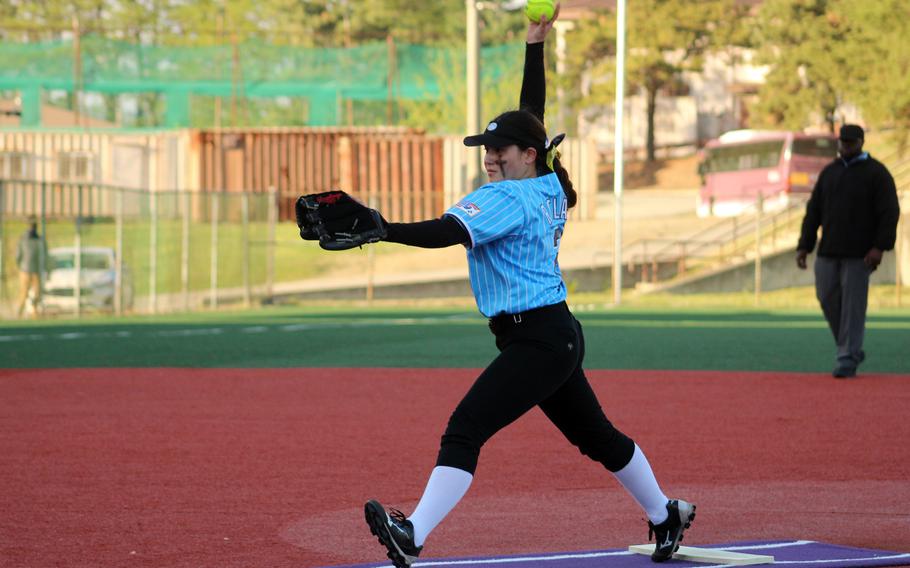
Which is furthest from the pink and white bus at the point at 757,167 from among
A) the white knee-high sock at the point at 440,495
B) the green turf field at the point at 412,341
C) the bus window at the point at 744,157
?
the white knee-high sock at the point at 440,495

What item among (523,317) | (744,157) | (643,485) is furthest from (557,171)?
(744,157)

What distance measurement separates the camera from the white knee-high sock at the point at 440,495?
5.46m

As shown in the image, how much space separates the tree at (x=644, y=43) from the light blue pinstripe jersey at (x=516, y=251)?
59450 millimetres

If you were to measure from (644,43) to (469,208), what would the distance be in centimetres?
6112

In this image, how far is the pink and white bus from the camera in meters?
44.3

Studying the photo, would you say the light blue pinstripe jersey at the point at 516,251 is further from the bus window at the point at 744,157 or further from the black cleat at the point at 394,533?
the bus window at the point at 744,157

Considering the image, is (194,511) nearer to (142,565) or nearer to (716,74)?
(142,565)

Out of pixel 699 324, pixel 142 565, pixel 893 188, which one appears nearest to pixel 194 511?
pixel 142 565

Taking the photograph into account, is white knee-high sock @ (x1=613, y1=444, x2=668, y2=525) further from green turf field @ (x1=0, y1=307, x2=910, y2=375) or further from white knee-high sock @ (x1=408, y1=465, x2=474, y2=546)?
green turf field @ (x1=0, y1=307, x2=910, y2=375)

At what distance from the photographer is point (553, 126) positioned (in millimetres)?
65375

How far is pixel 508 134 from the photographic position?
5719mm

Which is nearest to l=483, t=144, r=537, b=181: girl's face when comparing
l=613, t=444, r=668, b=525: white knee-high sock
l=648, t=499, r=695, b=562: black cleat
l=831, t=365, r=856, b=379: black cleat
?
l=613, t=444, r=668, b=525: white knee-high sock

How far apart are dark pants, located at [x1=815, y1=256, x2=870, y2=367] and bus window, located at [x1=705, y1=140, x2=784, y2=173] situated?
32.4m

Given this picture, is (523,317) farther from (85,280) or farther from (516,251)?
(85,280)
